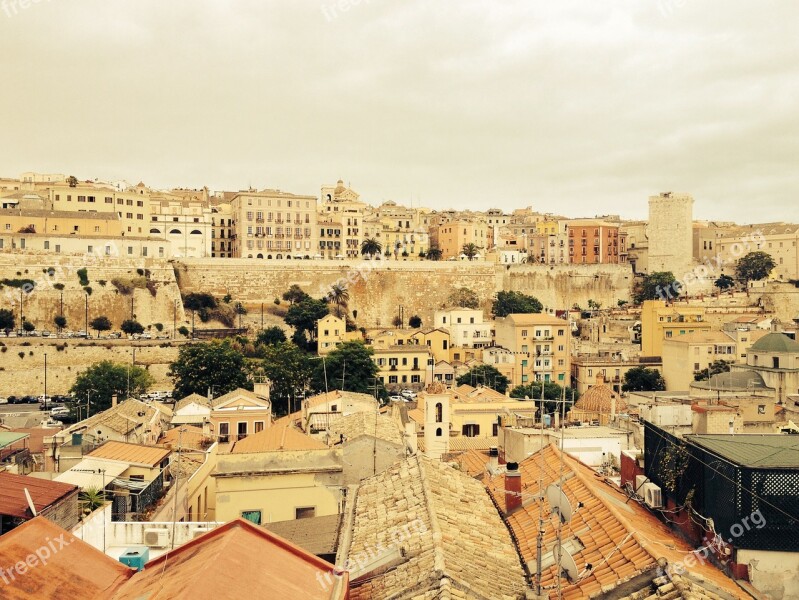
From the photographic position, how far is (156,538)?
9227 millimetres

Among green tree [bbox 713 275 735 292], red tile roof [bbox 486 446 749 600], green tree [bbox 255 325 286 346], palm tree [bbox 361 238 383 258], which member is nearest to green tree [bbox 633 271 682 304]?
green tree [bbox 713 275 735 292]

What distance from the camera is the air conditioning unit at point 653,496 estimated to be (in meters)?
8.54

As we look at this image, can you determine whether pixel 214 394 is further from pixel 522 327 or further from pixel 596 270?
pixel 596 270

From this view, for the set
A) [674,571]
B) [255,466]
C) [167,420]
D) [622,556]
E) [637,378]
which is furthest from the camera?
[637,378]

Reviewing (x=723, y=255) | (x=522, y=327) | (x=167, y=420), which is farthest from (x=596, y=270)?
(x=167, y=420)

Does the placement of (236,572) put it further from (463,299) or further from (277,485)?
(463,299)

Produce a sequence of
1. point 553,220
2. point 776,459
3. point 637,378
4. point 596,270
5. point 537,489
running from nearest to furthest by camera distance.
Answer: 1. point 776,459
2. point 537,489
3. point 637,378
4. point 596,270
5. point 553,220

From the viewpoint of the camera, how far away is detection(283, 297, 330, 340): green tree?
164 feet

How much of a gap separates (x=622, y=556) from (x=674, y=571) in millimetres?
645

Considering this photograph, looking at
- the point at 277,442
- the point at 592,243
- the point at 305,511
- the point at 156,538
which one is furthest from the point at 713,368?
the point at 592,243

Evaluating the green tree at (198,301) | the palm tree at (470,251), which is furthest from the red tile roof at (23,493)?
the palm tree at (470,251)

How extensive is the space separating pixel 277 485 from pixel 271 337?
37551mm

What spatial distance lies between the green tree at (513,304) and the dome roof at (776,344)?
2730cm

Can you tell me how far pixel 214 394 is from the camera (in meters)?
33.4
